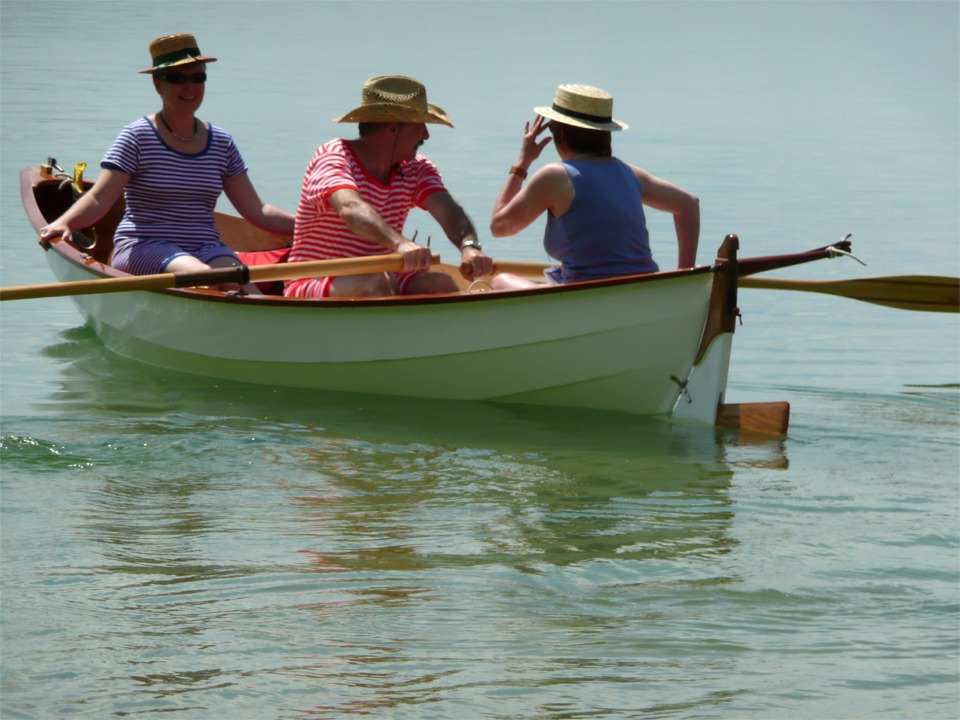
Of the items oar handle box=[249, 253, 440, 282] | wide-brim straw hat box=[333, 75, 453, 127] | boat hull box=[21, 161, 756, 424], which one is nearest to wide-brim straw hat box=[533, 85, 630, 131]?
A: wide-brim straw hat box=[333, 75, 453, 127]

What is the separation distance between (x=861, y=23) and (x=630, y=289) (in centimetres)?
4244

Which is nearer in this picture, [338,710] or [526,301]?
[338,710]

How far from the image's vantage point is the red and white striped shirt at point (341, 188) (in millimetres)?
6633

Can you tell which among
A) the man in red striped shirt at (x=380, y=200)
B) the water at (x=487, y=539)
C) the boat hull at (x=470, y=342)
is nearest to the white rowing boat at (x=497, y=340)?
the boat hull at (x=470, y=342)

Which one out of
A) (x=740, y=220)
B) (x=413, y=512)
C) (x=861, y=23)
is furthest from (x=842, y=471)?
(x=861, y=23)

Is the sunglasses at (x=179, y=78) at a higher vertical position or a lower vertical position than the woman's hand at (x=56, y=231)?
higher

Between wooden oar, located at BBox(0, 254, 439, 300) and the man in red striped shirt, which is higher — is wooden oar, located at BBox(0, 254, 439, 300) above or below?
below

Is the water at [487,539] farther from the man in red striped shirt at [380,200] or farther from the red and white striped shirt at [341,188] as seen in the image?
the red and white striped shirt at [341,188]

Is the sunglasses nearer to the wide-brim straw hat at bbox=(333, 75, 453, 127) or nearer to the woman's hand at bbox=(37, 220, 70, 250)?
the woman's hand at bbox=(37, 220, 70, 250)

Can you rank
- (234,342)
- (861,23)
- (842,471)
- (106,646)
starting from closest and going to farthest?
(106,646)
(842,471)
(234,342)
(861,23)

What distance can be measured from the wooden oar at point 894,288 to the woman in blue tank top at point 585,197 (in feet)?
1.70

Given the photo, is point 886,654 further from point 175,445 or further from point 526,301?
point 175,445

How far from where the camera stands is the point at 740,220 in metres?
13.2

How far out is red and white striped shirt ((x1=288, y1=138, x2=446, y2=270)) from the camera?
6633 millimetres
